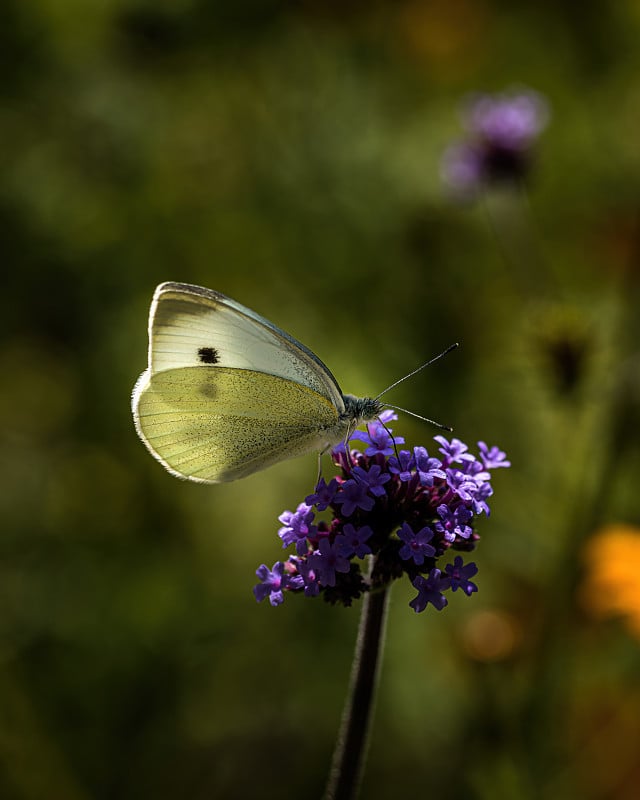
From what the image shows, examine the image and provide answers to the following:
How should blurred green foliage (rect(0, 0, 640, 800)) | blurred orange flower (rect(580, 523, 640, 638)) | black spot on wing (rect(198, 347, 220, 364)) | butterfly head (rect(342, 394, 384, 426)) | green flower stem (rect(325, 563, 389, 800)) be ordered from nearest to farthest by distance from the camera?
green flower stem (rect(325, 563, 389, 800))
butterfly head (rect(342, 394, 384, 426))
black spot on wing (rect(198, 347, 220, 364))
blurred orange flower (rect(580, 523, 640, 638))
blurred green foliage (rect(0, 0, 640, 800))

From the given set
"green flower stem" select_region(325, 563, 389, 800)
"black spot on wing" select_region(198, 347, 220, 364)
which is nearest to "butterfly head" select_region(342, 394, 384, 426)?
"black spot on wing" select_region(198, 347, 220, 364)

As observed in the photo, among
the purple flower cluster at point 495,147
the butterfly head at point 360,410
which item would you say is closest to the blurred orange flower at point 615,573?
the butterfly head at point 360,410

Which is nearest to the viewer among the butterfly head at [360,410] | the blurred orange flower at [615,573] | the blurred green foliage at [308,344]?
the butterfly head at [360,410]

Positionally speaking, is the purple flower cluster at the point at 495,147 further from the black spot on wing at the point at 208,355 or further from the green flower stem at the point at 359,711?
the green flower stem at the point at 359,711

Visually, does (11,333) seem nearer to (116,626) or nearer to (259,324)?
(116,626)

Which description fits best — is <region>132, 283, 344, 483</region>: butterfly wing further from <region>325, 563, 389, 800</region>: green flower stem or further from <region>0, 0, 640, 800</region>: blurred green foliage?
<region>0, 0, 640, 800</region>: blurred green foliage

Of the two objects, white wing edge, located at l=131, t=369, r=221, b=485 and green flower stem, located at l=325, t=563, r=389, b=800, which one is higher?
white wing edge, located at l=131, t=369, r=221, b=485

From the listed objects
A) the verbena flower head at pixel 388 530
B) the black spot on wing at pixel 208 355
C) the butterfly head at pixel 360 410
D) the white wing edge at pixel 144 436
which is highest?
the black spot on wing at pixel 208 355

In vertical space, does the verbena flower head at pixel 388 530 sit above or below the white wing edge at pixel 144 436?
below
